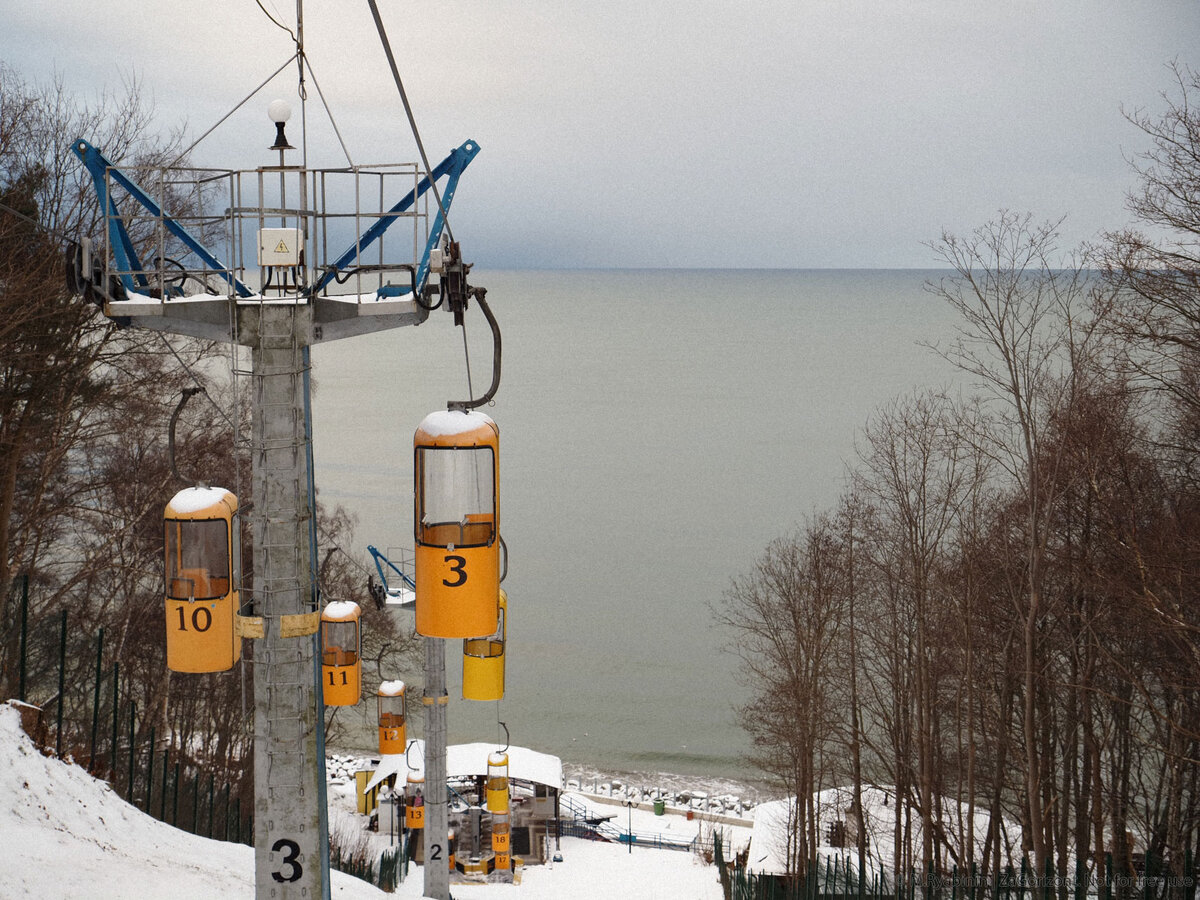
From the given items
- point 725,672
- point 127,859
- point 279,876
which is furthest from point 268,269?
point 725,672

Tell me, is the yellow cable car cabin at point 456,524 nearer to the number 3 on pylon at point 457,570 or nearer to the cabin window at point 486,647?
the number 3 on pylon at point 457,570

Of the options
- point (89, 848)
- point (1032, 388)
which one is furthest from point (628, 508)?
point (89, 848)

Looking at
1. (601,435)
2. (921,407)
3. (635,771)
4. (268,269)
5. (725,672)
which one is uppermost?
(601,435)

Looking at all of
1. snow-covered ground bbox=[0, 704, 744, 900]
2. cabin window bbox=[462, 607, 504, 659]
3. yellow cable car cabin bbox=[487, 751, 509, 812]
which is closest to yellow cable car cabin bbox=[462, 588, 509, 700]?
cabin window bbox=[462, 607, 504, 659]

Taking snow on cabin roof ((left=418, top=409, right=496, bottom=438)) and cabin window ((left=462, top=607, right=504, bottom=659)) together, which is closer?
snow on cabin roof ((left=418, top=409, right=496, bottom=438))

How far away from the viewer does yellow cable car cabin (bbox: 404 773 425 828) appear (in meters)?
24.1

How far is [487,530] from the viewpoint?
6.13 m

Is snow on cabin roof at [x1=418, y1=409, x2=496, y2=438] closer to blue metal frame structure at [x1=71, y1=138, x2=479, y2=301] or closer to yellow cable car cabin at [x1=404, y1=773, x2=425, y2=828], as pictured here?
blue metal frame structure at [x1=71, y1=138, x2=479, y2=301]

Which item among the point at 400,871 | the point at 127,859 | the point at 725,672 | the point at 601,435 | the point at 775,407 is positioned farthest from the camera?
the point at 775,407

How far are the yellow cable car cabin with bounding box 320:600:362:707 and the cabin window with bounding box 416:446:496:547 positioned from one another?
704cm

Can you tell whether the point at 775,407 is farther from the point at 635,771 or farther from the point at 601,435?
Answer: the point at 635,771

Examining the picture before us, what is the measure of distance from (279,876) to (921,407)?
1638 cm

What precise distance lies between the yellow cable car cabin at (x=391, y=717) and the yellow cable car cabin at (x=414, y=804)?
3.28m

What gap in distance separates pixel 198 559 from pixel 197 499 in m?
0.45
